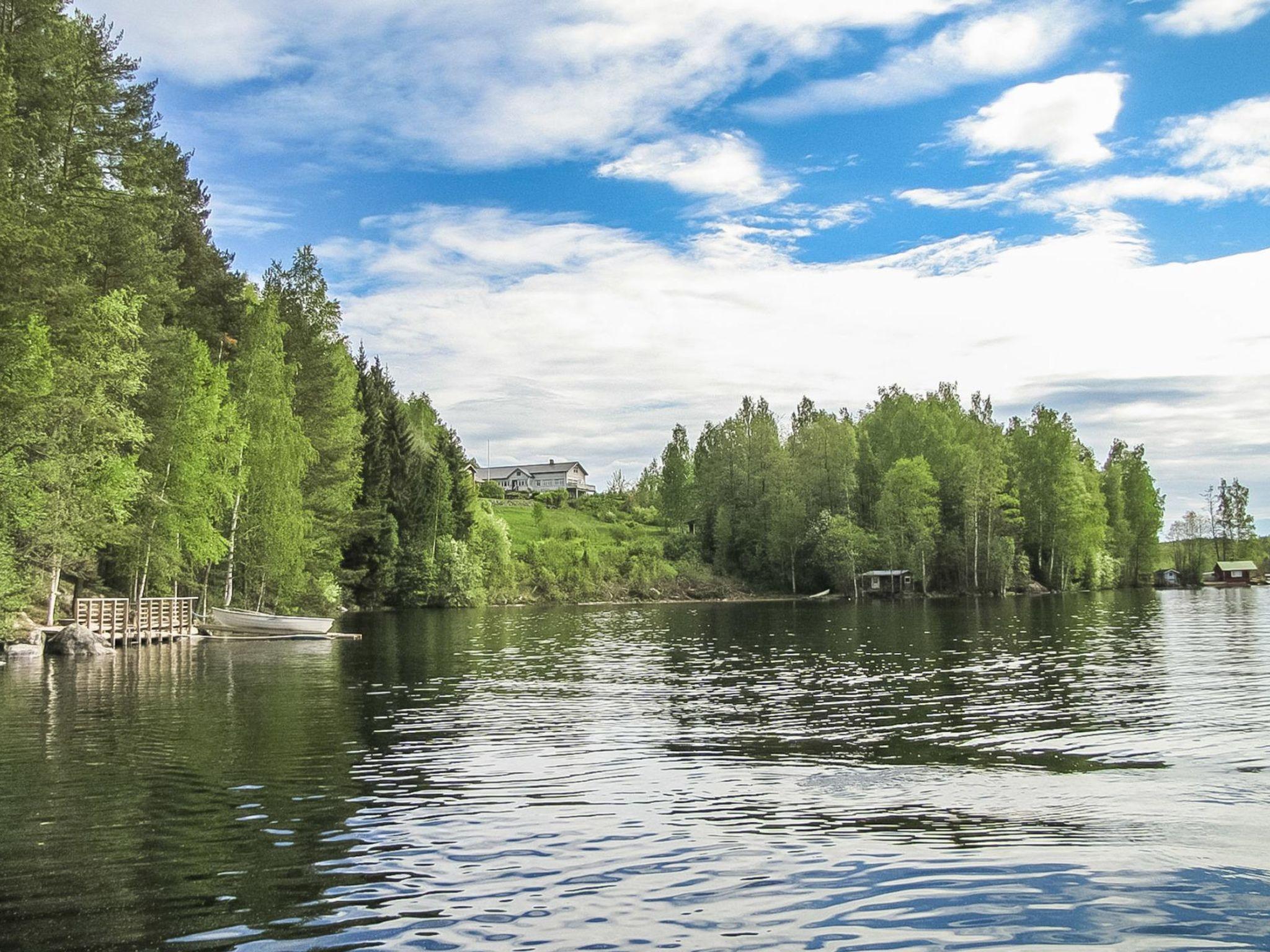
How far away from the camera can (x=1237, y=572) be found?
139000mm

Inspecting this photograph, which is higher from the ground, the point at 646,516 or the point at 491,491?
the point at 491,491

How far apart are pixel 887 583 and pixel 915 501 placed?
35.4 ft

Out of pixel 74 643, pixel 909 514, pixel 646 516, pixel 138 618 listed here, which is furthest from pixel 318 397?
pixel 646 516

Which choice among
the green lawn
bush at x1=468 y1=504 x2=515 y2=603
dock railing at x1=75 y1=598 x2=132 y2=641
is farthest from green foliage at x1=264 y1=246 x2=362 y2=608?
the green lawn

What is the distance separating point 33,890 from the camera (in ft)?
32.8

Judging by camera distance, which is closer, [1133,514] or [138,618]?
[138,618]

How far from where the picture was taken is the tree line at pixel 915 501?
10056 cm

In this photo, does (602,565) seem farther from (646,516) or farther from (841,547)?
(646,516)

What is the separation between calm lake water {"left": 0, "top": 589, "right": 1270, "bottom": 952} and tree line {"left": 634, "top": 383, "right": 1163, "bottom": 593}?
70.1m

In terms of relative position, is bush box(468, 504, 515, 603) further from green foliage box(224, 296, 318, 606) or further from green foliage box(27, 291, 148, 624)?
green foliage box(27, 291, 148, 624)

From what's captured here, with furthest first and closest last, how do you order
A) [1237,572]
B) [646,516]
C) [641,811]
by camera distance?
[1237,572], [646,516], [641,811]

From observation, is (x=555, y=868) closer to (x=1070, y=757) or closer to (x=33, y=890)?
(x=33, y=890)

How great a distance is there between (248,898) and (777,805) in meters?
6.94

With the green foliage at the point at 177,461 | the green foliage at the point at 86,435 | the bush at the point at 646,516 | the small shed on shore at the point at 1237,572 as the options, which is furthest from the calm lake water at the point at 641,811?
the small shed on shore at the point at 1237,572
